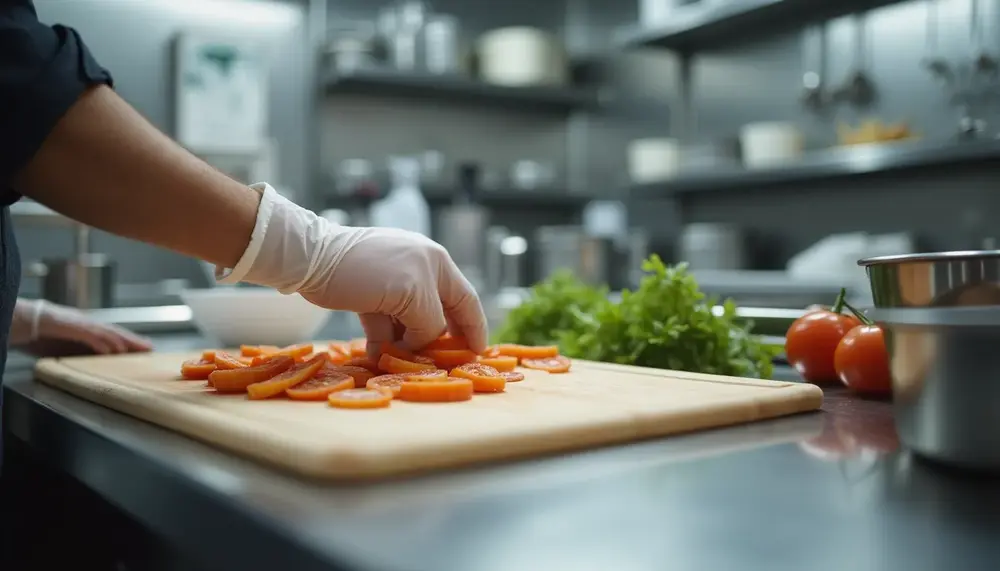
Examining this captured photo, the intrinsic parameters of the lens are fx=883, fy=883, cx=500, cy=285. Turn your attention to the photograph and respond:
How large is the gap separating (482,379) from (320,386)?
0.16m

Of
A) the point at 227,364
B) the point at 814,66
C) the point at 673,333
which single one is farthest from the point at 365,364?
the point at 814,66

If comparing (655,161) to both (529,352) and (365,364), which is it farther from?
(365,364)

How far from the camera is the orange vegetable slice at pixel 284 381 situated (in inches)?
32.6

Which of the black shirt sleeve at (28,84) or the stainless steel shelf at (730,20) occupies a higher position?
the stainless steel shelf at (730,20)

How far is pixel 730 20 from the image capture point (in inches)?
131

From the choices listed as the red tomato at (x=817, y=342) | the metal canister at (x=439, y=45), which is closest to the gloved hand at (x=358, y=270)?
the red tomato at (x=817, y=342)

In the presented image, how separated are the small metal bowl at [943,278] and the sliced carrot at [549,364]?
48 cm

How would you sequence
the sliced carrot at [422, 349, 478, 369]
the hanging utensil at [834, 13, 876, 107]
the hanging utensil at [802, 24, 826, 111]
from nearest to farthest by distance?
the sliced carrot at [422, 349, 478, 369] → the hanging utensil at [834, 13, 876, 107] → the hanging utensil at [802, 24, 826, 111]

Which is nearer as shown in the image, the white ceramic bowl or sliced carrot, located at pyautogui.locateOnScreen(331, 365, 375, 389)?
sliced carrot, located at pyautogui.locateOnScreen(331, 365, 375, 389)

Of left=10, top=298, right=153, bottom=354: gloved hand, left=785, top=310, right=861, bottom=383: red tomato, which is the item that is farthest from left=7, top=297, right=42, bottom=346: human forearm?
left=785, top=310, right=861, bottom=383: red tomato

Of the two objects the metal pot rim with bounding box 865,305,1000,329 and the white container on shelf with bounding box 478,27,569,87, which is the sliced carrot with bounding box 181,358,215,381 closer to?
the metal pot rim with bounding box 865,305,1000,329

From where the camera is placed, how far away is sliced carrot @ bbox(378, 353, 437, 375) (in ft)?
3.13

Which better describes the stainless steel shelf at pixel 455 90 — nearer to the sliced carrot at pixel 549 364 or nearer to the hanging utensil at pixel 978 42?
the hanging utensil at pixel 978 42

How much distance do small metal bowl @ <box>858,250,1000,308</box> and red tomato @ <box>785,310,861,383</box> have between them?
0.47 metres
